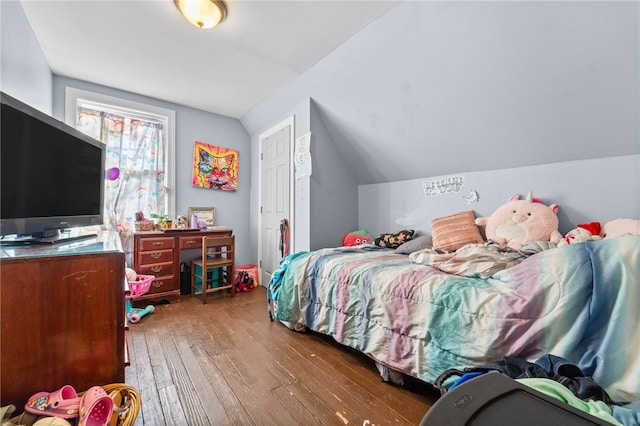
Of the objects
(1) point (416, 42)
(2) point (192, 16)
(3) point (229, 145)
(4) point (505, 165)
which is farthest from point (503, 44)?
(3) point (229, 145)

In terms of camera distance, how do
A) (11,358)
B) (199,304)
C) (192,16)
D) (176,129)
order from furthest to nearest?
(176,129) < (199,304) < (192,16) < (11,358)

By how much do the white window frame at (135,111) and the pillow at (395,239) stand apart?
2676 mm

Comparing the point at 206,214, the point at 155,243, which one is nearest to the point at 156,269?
the point at 155,243

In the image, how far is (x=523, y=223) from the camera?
189 centimetres

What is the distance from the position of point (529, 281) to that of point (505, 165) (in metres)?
1.36

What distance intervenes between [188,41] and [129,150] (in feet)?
5.58

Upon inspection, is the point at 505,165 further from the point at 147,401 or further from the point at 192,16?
the point at 147,401

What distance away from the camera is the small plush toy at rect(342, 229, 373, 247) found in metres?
2.95

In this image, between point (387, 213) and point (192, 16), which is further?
point (387, 213)

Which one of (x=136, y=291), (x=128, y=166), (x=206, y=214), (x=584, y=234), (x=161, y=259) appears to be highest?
(x=128, y=166)

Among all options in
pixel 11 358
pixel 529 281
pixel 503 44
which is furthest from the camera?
pixel 503 44

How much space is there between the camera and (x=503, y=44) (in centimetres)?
158

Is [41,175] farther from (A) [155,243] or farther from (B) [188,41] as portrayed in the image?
(A) [155,243]

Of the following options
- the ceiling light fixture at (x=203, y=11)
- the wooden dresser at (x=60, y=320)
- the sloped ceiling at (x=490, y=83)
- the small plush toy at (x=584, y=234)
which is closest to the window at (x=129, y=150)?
the ceiling light fixture at (x=203, y=11)
